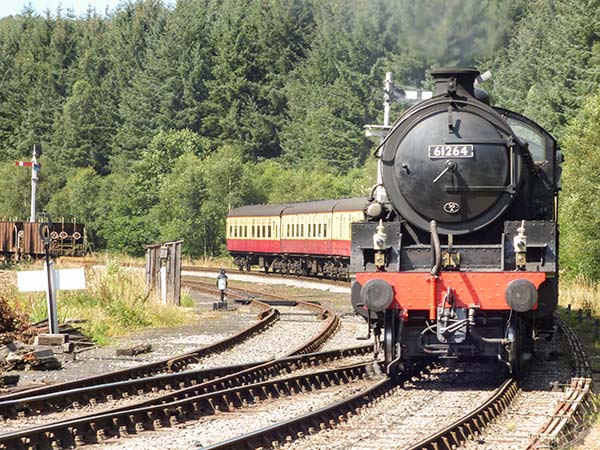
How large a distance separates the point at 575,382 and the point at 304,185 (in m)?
44.0

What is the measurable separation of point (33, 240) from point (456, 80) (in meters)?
35.4

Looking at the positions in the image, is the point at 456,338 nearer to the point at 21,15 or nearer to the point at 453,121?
the point at 453,121

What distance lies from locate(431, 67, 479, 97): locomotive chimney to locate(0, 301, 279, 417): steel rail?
156 inches

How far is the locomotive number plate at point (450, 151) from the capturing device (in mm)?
10312

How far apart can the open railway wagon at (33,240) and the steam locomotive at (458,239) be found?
111ft

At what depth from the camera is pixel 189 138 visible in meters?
71.7

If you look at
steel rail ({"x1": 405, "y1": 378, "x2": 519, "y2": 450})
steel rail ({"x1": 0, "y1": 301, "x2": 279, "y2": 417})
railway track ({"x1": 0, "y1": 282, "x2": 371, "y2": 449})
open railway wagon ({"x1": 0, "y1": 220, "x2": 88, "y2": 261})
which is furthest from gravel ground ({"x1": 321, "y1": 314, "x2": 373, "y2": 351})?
open railway wagon ({"x1": 0, "y1": 220, "x2": 88, "y2": 261})

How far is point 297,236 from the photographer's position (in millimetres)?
34156

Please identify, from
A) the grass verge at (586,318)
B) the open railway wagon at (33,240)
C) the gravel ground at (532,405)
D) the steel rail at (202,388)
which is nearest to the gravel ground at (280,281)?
the grass verge at (586,318)

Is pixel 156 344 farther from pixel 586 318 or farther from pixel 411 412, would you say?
pixel 586 318

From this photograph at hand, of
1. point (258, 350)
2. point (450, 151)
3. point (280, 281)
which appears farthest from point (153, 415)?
point (280, 281)

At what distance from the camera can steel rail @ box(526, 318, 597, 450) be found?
24.8 feet

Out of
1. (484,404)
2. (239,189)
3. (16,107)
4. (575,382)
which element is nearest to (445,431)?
(484,404)

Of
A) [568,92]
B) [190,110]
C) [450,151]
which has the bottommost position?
[450,151]
